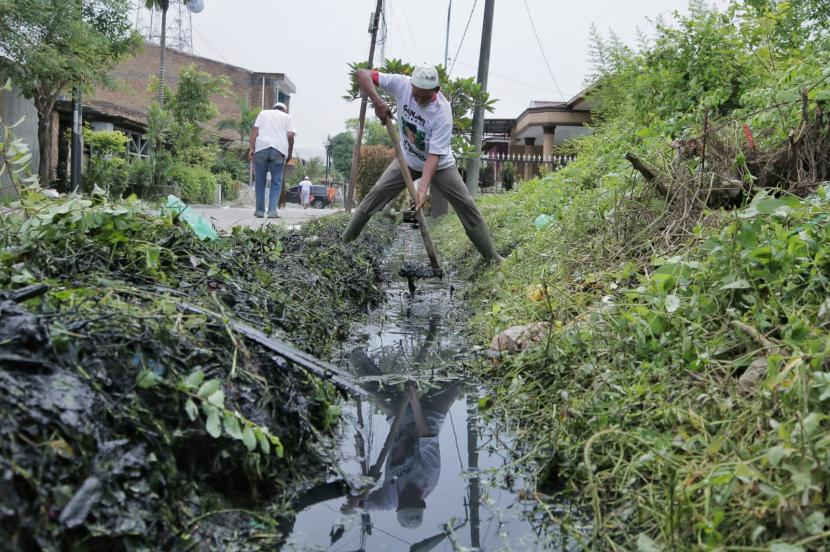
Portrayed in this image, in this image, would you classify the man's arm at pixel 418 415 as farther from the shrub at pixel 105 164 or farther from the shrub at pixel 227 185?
the shrub at pixel 227 185

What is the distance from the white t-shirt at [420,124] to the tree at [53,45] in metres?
9.84

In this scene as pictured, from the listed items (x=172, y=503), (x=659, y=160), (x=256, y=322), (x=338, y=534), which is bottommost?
(x=338, y=534)

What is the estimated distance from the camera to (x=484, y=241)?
687 centimetres

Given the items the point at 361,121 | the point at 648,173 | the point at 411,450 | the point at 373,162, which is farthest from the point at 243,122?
the point at 411,450

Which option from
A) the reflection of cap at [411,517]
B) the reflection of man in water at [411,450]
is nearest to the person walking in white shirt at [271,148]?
the reflection of man in water at [411,450]

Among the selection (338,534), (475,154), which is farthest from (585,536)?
(475,154)

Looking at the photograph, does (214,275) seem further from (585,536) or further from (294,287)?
(585,536)

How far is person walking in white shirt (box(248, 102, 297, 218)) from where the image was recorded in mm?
10688

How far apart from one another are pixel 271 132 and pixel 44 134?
30.5ft

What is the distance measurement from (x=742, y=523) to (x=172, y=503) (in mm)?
1462

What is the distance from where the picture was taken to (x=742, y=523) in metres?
1.76

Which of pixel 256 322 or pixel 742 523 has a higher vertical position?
pixel 256 322

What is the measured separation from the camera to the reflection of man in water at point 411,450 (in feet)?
7.98

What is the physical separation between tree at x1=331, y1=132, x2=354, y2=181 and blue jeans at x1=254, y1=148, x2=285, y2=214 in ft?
185
